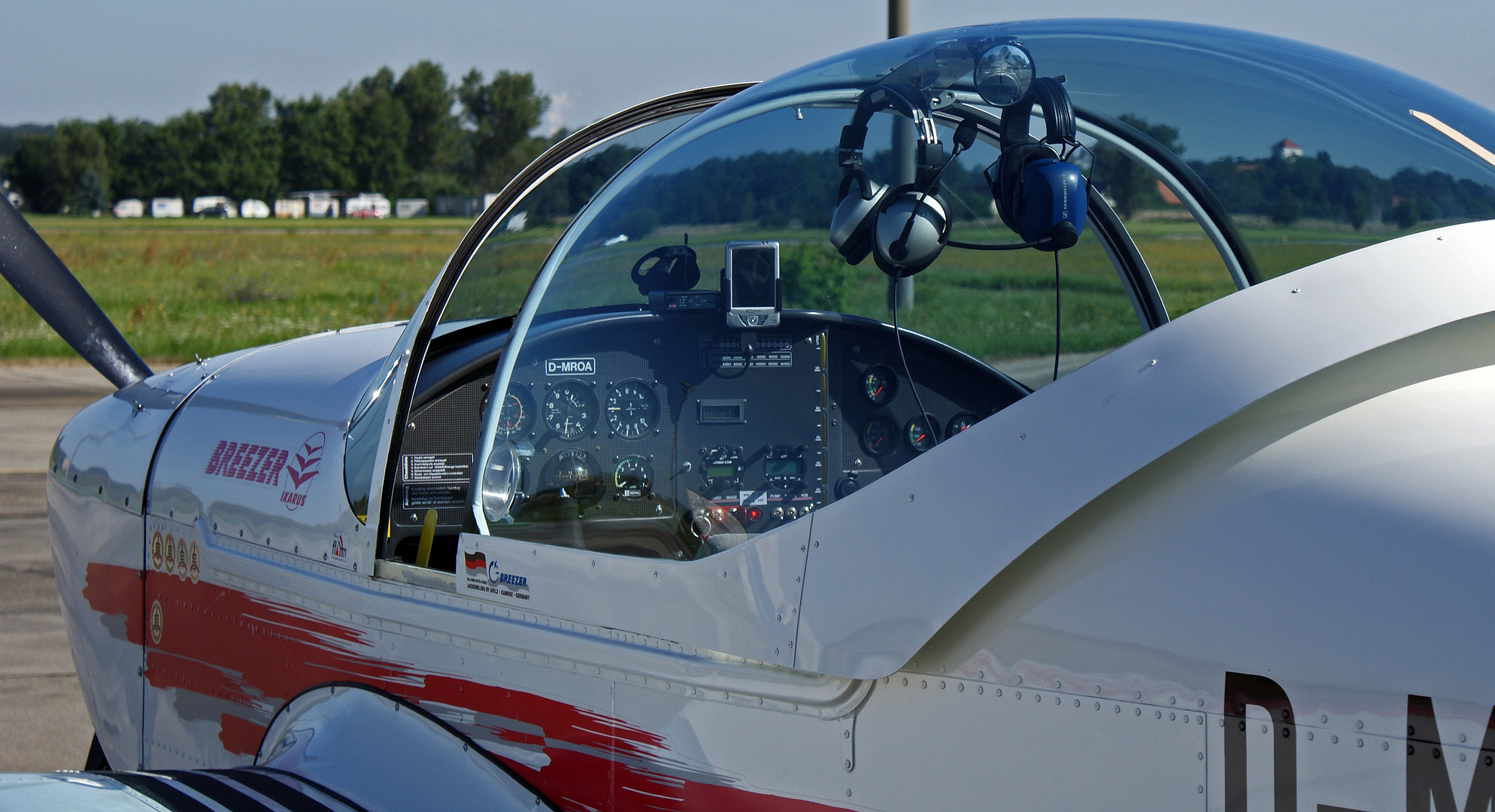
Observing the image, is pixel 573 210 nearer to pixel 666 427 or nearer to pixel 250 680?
pixel 666 427

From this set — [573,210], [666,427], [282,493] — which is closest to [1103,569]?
[666,427]

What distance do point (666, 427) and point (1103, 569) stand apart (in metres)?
0.86

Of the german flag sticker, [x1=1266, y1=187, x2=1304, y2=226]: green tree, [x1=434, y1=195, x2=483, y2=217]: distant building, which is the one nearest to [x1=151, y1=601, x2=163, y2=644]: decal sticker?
the german flag sticker

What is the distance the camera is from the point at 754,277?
2465 mm

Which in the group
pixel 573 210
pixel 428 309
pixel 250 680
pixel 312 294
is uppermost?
pixel 312 294

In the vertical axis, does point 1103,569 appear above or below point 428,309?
below

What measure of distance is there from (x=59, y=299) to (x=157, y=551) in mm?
958

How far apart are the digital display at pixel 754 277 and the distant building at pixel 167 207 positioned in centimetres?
10061

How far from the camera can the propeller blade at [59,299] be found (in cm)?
328

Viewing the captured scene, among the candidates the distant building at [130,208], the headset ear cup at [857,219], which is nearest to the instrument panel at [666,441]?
the headset ear cup at [857,219]

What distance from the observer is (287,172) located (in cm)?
9131

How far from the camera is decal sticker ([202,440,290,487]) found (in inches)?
106

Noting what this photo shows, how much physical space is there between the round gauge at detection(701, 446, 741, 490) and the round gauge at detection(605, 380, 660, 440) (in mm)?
120

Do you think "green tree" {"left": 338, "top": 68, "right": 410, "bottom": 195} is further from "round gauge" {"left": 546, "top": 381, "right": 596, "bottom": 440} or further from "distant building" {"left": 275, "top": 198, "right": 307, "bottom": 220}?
"round gauge" {"left": 546, "top": 381, "right": 596, "bottom": 440}
